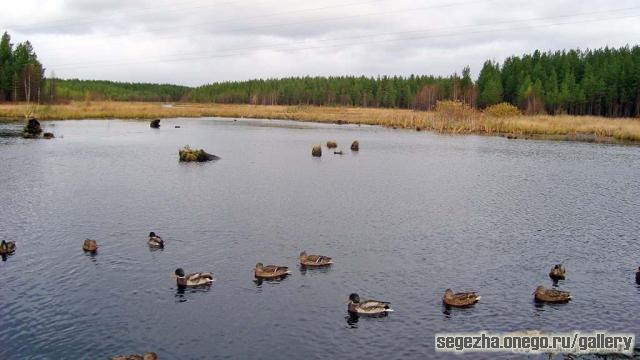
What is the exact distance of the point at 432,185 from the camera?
1921 inches

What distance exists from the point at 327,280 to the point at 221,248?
21.6 feet

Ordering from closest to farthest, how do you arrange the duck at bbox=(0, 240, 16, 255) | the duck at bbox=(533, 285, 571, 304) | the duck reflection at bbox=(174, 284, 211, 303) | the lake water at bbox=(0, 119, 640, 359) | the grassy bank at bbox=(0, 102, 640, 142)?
the lake water at bbox=(0, 119, 640, 359)
the duck reflection at bbox=(174, 284, 211, 303)
the duck at bbox=(533, 285, 571, 304)
the duck at bbox=(0, 240, 16, 255)
the grassy bank at bbox=(0, 102, 640, 142)

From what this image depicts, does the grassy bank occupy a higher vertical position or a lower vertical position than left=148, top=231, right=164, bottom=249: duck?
higher

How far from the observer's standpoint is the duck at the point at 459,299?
21375 millimetres

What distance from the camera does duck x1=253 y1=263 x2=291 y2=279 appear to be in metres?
24.0

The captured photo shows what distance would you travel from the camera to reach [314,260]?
84.2 ft

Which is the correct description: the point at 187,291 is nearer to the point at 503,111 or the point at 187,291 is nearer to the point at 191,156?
the point at 191,156

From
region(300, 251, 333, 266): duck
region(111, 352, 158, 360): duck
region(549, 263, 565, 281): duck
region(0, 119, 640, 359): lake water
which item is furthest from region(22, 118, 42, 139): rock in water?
region(549, 263, 565, 281): duck

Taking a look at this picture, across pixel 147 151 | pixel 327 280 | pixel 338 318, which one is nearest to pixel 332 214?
pixel 327 280

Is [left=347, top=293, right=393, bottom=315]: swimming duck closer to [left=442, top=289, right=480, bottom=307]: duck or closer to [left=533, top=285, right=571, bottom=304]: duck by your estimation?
[left=442, top=289, right=480, bottom=307]: duck

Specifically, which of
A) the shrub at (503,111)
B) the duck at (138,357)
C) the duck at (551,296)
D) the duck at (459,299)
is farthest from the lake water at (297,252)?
the shrub at (503,111)

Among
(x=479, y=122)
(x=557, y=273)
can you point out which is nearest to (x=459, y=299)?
(x=557, y=273)

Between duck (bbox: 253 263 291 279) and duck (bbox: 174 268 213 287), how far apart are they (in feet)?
6.32

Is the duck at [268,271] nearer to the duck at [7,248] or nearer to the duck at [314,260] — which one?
the duck at [314,260]
